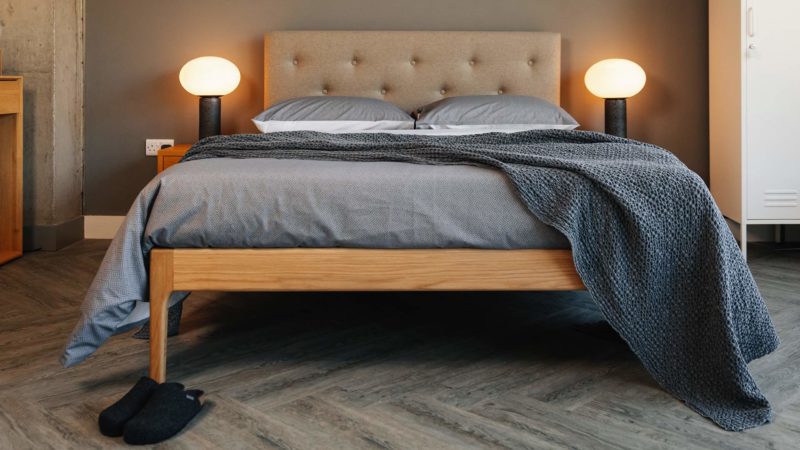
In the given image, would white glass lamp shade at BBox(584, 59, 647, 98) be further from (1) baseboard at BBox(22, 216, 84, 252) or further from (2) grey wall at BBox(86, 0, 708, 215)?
(1) baseboard at BBox(22, 216, 84, 252)

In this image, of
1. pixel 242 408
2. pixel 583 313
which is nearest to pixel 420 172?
pixel 242 408

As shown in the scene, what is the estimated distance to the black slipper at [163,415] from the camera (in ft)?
5.25

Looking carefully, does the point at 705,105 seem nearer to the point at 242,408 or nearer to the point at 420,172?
the point at 420,172

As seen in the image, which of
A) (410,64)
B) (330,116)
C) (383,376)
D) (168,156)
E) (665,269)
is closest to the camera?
(665,269)

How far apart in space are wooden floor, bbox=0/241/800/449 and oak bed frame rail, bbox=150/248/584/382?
24cm

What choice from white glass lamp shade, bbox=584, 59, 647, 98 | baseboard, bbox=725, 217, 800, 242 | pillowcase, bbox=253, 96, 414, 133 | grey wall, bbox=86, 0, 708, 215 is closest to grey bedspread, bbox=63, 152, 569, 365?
pillowcase, bbox=253, 96, 414, 133

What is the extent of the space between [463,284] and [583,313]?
0.86 metres

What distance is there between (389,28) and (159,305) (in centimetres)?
253

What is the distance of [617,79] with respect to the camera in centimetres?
372

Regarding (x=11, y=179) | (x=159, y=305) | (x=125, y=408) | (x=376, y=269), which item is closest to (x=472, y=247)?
(x=376, y=269)

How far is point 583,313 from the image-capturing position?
2.65 meters

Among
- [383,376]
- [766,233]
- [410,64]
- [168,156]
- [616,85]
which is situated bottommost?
[383,376]

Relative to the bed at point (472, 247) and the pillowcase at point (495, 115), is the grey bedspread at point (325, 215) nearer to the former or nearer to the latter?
the bed at point (472, 247)

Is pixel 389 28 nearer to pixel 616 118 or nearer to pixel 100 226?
pixel 616 118
